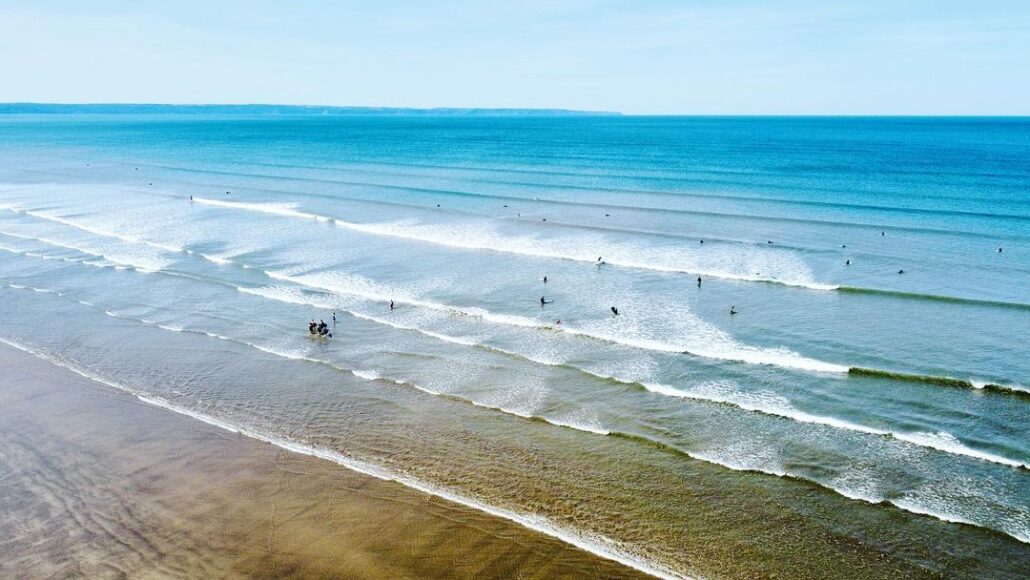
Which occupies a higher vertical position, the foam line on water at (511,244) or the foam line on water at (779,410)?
the foam line on water at (511,244)

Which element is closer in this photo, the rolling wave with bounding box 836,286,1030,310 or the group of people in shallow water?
the group of people in shallow water

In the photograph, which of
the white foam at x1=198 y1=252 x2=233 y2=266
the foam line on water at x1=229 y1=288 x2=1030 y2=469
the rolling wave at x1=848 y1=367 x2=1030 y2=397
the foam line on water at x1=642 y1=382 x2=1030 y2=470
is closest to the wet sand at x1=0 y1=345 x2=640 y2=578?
the foam line on water at x1=229 y1=288 x2=1030 y2=469

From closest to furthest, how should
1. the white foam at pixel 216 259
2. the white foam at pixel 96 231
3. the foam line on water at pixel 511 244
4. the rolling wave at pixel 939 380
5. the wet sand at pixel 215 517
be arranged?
the wet sand at pixel 215 517 → the rolling wave at pixel 939 380 → the foam line on water at pixel 511 244 → the white foam at pixel 216 259 → the white foam at pixel 96 231

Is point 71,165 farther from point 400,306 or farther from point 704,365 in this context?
point 704,365

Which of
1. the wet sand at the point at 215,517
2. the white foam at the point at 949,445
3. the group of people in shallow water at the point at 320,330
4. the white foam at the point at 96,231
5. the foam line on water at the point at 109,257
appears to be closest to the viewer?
the wet sand at the point at 215,517

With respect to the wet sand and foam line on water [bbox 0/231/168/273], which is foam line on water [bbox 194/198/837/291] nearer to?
foam line on water [bbox 0/231/168/273]

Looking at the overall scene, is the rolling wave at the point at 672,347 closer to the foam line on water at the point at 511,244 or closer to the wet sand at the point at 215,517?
the foam line on water at the point at 511,244

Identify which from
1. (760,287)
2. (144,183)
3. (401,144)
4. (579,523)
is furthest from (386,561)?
(401,144)

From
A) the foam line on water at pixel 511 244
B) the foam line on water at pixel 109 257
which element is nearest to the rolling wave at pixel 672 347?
the foam line on water at pixel 109 257
